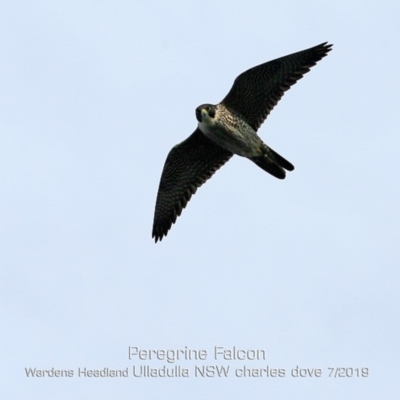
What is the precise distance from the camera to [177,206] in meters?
13.9

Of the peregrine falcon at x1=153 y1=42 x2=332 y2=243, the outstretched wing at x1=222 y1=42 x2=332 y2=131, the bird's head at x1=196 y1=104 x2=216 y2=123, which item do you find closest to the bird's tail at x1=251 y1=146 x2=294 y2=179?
the peregrine falcon at x1=153 y1=42 x2=332 y2=243

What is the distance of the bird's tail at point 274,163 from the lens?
12.6m

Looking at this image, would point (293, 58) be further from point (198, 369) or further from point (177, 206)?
point (198, 369)

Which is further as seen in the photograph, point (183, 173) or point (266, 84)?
point (183, 173)

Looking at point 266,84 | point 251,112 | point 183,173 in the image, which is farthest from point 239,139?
point 183,173

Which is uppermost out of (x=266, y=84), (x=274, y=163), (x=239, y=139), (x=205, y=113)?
(x=266, y=84)

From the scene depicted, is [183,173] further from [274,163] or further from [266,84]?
[266,84]

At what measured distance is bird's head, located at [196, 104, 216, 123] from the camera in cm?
1235

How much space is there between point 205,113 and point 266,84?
119cm

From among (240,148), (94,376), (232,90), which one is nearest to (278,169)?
(240,148)

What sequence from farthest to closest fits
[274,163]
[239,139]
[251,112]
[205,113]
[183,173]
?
[183,173] < [251,112] < [274,163] < [239,139] < [205,113]

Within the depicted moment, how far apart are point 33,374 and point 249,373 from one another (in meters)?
3.00

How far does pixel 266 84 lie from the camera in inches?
501

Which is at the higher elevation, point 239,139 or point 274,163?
point 239,139
